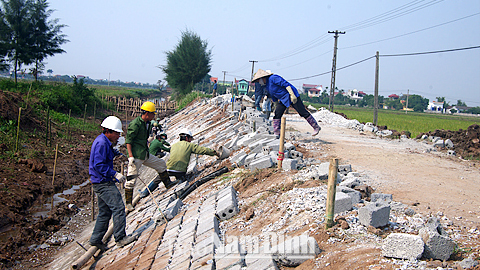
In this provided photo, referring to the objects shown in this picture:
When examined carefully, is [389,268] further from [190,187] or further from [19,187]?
[19,187]

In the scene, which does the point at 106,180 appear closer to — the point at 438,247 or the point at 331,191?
the point at 331,191

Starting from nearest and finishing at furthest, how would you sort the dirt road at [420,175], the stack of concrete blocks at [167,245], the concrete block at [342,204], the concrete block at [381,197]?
1. the concrete block at [342,204]
2. the stack of concrete blocks at [167,245]
3. the concrete block at [381,197]
4. the dirt road at [420,175]

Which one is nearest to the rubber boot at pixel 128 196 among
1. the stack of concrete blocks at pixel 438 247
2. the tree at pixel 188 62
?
the stack of concrete blocks at pixel 438 247

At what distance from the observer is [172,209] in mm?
5422

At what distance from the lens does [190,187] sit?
21.5 ft

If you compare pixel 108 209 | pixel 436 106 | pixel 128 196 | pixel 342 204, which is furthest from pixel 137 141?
pixel 436 106

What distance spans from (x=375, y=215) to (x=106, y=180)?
3449 millimetres

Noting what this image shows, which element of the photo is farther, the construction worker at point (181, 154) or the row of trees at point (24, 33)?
the row of trees at point (24, 33)

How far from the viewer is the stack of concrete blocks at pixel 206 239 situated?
3.71 m

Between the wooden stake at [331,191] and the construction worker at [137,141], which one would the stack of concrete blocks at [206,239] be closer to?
the wooden stake at [331,191]

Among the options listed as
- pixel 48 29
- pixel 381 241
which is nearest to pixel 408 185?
pixel 381 241

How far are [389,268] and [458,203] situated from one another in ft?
8.14

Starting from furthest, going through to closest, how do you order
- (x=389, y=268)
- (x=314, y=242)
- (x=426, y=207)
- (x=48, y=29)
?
(x=48, y=29), (x=426, y=207), (x=314, y=242), (x=389, y=268)

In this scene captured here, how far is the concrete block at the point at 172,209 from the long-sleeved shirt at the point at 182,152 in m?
1.33
